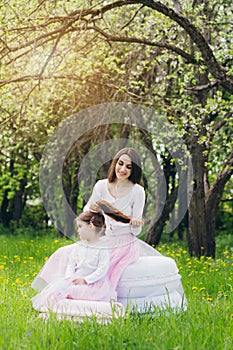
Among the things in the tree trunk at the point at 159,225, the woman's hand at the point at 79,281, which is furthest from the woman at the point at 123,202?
the tree trunk at the point at 159,225

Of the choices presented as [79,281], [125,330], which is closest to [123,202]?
[79,281]

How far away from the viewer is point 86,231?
5.44 meters

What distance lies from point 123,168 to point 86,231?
0.68 m

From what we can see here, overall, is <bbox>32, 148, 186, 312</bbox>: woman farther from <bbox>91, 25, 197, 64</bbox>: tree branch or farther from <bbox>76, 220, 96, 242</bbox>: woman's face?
<bbox>91, 25, 197, 64</bbox>: tree branch

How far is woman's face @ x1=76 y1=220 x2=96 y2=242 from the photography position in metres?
5.43

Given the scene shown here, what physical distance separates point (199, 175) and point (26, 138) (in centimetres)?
478

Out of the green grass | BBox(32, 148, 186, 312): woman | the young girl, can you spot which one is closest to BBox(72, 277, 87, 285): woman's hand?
the young girl

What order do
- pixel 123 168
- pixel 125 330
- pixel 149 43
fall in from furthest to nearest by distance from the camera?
pixel 149 43 < pixel 123 168 < pixel 125 330

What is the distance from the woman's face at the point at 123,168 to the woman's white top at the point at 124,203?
15cm

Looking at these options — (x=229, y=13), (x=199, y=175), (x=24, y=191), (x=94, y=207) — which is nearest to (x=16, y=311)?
(x=94, y=207)

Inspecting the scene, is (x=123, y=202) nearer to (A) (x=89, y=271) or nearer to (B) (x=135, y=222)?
(B) (x=135, y=222)

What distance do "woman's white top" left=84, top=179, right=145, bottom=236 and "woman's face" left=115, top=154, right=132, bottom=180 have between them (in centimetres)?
15

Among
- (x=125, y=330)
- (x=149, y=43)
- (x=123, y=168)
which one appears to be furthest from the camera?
(x=149, y=43)

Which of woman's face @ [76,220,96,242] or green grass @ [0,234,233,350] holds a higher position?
woman's face @ [76,220,96,242]
